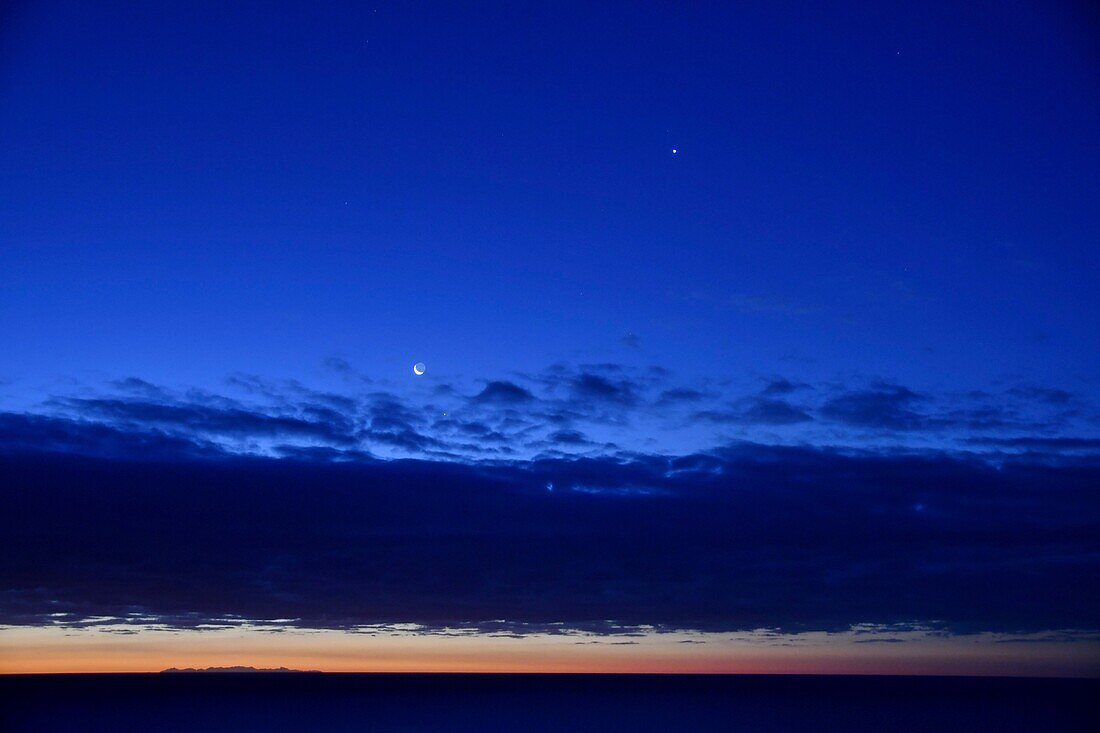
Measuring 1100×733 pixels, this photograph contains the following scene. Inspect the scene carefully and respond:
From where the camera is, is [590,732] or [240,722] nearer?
[590,732]

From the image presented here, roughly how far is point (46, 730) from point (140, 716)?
21.1 m

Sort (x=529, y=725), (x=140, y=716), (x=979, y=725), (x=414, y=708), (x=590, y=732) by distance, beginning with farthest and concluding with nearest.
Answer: (x=414, y=708) < (x=140, y=716) < (x=979, y=725) < (x=529, y=725) < (x=590, y=732)

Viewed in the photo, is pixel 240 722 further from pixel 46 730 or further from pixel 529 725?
pixel 529 725

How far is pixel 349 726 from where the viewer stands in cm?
8631

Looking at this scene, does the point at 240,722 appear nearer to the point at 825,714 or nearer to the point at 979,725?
the point at 825,714

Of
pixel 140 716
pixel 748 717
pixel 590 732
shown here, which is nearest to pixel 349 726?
pixel 590 732

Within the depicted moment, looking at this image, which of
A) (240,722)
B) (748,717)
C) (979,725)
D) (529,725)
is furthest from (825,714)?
(240,722)

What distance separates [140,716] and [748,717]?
225ft

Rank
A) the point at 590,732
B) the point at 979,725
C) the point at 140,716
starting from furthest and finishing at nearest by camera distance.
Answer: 1. the point at 140,716
2. the point at 979,725
3. the point at 590,732

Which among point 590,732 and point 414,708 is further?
point 414,708

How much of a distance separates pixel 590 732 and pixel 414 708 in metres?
46.7

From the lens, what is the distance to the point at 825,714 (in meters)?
108

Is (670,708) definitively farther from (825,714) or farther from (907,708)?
(907,708)

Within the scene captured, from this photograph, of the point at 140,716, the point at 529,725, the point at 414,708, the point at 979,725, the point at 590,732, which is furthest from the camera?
the point at 414,708
